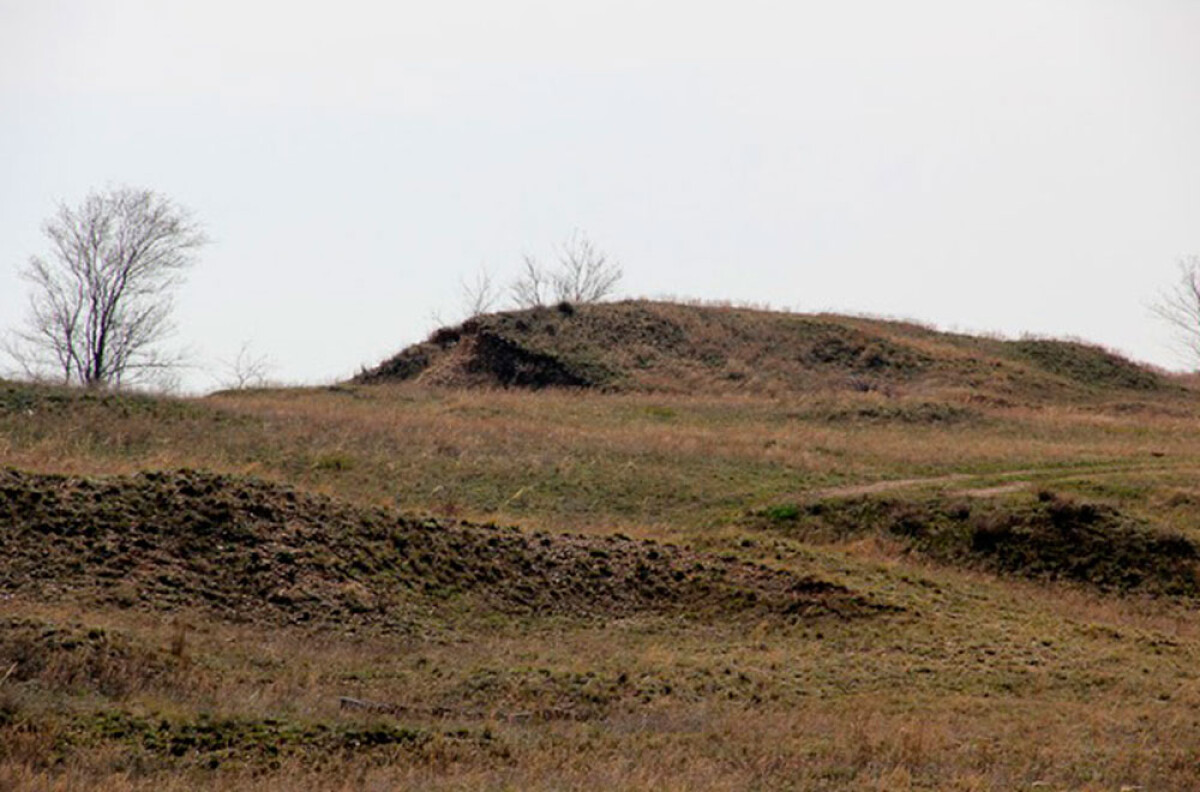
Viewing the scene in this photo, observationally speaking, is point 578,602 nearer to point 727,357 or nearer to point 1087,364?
point 727,357

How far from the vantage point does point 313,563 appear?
1823cm

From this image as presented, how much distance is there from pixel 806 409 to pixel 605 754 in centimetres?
3053

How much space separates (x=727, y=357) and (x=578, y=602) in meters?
32.1

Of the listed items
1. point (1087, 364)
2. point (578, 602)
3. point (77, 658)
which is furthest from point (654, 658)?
point (1087, 364)

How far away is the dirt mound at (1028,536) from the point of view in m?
23.4

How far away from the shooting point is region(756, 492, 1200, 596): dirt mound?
23.4m

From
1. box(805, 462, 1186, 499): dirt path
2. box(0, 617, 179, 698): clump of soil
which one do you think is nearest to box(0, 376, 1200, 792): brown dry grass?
box(0, 617, 179, 698): clump of soil

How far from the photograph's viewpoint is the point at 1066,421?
4050cm

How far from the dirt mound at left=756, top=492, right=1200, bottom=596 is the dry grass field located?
75mm

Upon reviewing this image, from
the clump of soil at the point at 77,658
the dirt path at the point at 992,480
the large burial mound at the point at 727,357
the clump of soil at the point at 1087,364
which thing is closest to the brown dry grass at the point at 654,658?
the clump of soil at the point at 77,658

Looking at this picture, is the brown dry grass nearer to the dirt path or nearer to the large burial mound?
the dirt path

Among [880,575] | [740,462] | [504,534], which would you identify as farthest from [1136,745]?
[740,462]

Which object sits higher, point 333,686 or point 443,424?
point 443,424

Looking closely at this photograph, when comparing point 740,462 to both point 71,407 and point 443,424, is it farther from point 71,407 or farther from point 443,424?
point 71,407
